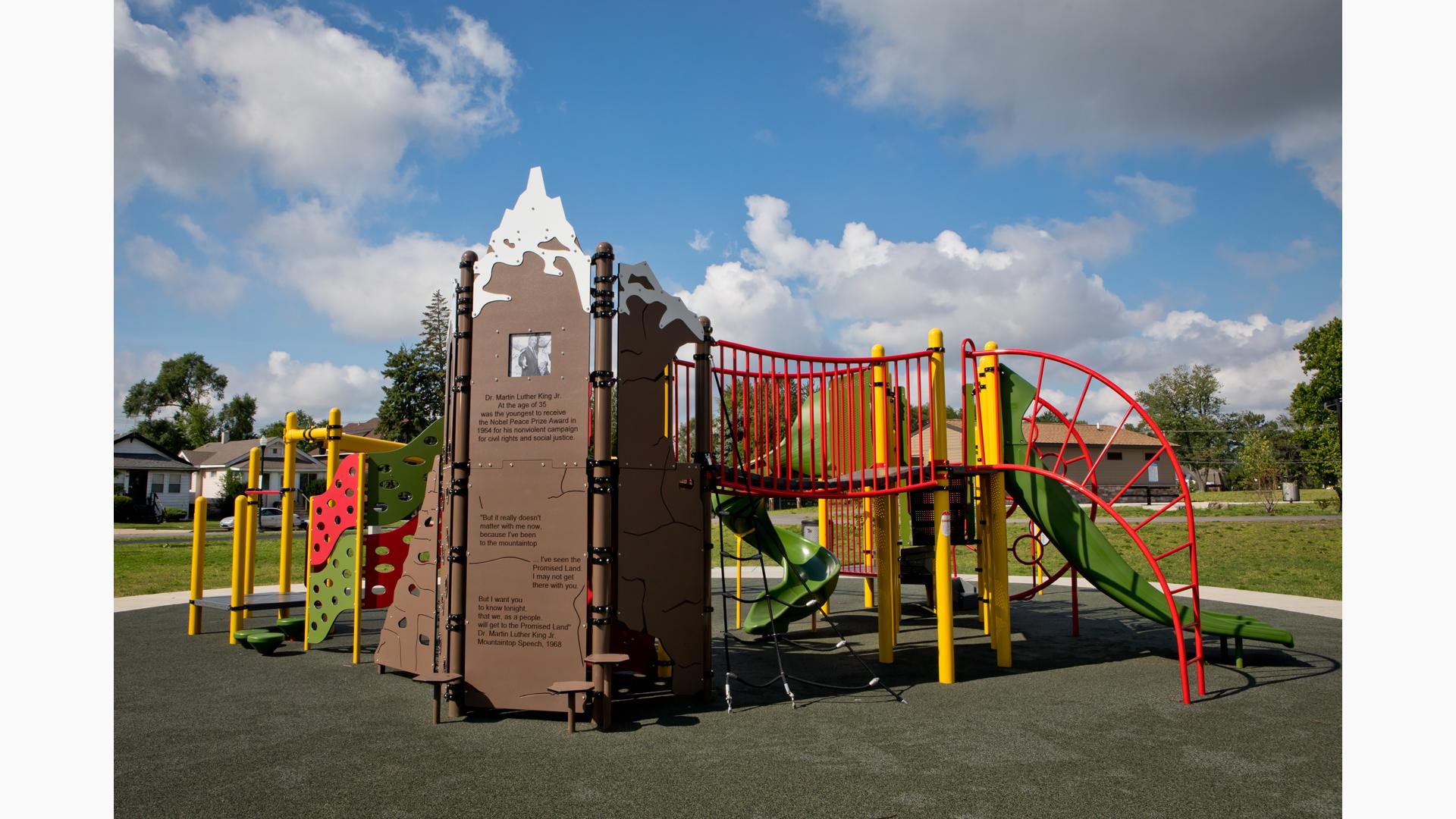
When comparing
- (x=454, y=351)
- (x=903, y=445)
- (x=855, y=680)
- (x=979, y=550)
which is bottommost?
(x=855, y=680)

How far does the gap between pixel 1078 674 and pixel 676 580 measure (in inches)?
157

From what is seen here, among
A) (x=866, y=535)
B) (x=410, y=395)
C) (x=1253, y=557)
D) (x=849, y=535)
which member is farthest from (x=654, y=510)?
(x=410, y=395)

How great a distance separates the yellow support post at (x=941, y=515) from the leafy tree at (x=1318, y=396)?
45672 millimetres

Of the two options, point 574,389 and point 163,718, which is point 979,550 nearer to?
point 574,389

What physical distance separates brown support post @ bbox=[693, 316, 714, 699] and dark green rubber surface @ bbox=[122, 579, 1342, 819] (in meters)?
0.49

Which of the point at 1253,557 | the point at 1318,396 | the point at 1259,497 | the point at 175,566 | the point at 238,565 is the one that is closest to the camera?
the point at 238,565

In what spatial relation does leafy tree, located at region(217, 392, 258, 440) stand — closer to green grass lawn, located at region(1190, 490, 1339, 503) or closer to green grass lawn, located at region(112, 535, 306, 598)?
green grass lawn, located at region(112, 535, 306, 598)

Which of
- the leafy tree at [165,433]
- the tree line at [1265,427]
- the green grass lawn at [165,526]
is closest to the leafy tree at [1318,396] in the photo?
the tree line at [1265,427]

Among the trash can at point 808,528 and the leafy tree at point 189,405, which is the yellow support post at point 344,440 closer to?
the trash can at point 808,528

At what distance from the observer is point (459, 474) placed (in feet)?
20.9

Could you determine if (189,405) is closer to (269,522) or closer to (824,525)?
(269,522)

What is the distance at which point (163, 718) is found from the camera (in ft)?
20.4

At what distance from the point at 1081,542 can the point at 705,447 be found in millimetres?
3794

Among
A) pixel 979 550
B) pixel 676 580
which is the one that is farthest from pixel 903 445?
pixel 676 580
